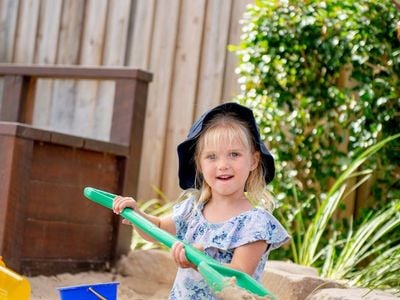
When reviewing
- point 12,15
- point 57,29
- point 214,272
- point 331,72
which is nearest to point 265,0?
point 331,72

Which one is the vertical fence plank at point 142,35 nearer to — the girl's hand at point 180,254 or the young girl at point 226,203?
the young girl at point 226,203

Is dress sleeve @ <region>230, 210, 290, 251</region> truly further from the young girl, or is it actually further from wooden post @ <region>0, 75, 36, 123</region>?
wooden post @ <region>0, 75, 36, 123</region>

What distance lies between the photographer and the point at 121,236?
4.73 m

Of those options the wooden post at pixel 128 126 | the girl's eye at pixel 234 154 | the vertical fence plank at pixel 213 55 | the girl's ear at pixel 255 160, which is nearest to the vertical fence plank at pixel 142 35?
the vertical fence plank at pixel 213 55

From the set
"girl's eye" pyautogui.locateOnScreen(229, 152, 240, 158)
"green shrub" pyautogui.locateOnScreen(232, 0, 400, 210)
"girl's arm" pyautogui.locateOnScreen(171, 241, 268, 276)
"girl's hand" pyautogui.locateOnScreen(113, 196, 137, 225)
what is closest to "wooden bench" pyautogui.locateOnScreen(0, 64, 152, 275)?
"green shrub" pyautogui.locateOnScreen(232, 0, 400, 210)

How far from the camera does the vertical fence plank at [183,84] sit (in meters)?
5.69

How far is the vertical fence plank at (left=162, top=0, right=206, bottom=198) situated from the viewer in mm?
5691

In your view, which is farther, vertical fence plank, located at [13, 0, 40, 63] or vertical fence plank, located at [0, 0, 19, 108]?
vertical fence plank, located at [0, 0, 19, 108]

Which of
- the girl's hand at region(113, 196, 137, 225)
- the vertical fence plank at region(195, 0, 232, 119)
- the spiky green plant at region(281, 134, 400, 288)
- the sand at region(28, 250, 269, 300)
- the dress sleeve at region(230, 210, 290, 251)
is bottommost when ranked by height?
the sand at region(28, 250, 269, 300)

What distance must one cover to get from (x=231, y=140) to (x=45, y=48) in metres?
4.06

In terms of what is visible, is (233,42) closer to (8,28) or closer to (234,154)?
(8,28)

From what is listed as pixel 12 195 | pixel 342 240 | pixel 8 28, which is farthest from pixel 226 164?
pixel 8 28

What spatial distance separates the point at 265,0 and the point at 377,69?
720mm

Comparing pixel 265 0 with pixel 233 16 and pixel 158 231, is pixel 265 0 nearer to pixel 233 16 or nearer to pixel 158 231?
pixel 233 16
